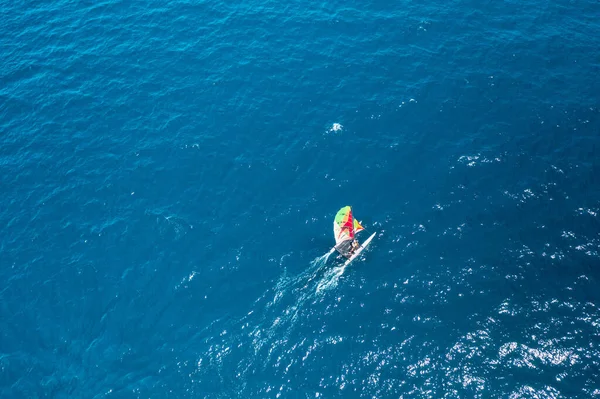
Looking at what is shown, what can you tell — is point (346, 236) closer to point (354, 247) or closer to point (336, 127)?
point (354, 247)

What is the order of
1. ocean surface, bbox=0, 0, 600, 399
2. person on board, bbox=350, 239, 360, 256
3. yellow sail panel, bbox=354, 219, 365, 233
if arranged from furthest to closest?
yellow sail panel, bbox=354, 219, 365, 233, person on board, bbox=350, 239, 360, 256, ocean surface, bbox=0, 0, 600, 399

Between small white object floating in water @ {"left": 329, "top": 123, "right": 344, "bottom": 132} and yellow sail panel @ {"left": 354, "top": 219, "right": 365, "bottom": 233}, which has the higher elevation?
small white object floating in water @ {"left": 329, "top": 123, "right": 344, "bottom": 132}

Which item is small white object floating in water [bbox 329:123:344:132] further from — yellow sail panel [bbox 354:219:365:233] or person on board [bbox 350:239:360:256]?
person on board [bbox 350:239:360:256]

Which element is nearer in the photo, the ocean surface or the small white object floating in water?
the ocean surface

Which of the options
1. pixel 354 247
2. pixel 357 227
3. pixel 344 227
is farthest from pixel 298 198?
pixel 354 247

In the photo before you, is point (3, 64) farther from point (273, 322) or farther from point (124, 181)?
point (273, 322)

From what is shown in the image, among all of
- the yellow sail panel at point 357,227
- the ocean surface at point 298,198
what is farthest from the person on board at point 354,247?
the ocean surface at point 298,198

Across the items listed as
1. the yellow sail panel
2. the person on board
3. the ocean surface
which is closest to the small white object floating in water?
the ocean surface
